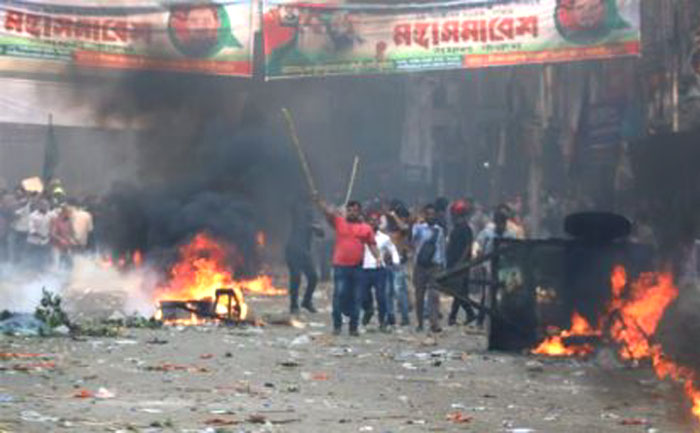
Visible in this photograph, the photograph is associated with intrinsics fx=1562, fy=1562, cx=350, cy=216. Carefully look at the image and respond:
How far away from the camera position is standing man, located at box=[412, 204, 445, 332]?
18984 millimetres

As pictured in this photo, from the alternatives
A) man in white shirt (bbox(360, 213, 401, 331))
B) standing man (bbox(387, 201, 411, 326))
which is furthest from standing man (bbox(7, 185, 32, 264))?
man in white shirt (bbox(360, 213, 401, 331))

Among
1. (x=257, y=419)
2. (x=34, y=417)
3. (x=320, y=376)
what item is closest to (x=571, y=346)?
(x=320, y=376)

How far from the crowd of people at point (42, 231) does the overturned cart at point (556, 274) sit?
40.7 feet

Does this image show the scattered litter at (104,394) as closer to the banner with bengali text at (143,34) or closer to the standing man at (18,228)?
the standing man at (18,228)

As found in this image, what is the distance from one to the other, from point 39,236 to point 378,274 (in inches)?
381

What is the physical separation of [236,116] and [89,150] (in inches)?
286

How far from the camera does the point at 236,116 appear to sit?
1305 inches

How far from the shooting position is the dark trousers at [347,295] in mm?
17953

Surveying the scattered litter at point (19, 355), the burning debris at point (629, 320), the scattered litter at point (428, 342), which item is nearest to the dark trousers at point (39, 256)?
the scattered litter at point (428, 342)

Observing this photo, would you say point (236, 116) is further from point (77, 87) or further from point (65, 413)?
point (65, 413)

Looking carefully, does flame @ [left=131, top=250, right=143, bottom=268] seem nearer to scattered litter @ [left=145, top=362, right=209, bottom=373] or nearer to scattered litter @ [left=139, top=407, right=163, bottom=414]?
scattered litter @ [left=145, top=362, right=209, bottom=373]

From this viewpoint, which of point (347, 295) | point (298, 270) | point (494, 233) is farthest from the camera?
point (298, 270)

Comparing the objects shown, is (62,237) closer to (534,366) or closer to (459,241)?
(459,241)

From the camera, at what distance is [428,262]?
1925 centimetres
